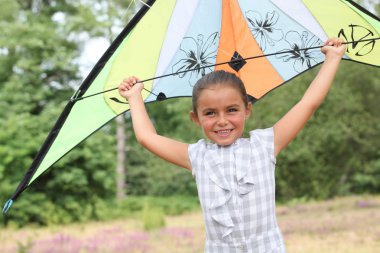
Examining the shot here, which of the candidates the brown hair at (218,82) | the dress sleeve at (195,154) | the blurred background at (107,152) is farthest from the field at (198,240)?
the brown hair at (218,82)

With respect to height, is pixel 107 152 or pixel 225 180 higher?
pixel 107 152

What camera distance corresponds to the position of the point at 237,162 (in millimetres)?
2014

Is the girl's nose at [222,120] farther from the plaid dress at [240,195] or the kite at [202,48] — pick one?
the kite at [202,48]

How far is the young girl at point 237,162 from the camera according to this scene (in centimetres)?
199

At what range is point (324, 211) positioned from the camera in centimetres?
1348

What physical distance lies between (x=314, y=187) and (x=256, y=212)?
18.5 m

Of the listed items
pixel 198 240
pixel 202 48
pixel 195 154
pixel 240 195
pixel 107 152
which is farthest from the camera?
pixel 107 152

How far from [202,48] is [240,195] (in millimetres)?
1621

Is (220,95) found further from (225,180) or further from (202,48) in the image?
(202,48)

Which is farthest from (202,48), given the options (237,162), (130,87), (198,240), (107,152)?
(107,152)

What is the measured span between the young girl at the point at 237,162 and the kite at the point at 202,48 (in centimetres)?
98

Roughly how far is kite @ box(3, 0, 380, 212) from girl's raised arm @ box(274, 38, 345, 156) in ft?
3.28

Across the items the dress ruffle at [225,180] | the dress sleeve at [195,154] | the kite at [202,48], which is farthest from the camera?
the kite at [202,48]

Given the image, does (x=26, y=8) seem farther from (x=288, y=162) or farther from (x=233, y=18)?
(x=233, y=18)
